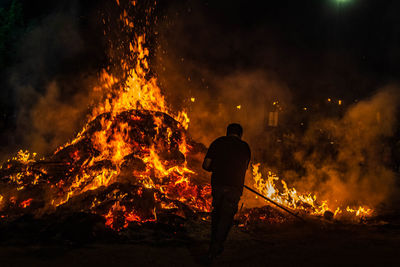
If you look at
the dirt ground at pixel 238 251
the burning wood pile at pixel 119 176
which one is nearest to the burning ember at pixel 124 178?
the burning wood pile at pixel 119 176

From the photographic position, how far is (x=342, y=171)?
11.1m

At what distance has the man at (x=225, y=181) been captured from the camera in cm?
432

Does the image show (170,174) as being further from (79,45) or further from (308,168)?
(79,45)

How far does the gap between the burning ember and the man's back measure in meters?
2.26

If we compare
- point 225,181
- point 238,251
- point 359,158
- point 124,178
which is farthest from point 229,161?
point 359,158

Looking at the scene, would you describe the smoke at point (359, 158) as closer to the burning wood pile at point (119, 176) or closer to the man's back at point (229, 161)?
the burning wood pile at point (119, 176)

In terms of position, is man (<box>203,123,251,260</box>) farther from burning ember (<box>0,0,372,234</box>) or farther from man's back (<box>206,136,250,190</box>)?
burning ember (<box>0,0,372,234</box>)

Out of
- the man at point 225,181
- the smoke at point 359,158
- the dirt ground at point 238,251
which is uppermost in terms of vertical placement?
the smoke at point 359,158

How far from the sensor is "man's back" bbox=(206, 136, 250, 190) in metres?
4.41

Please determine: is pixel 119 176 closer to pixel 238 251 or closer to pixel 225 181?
pixel 238 251

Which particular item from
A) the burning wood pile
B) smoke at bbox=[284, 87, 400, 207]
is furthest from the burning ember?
smoke at bbox=[284, 87, 400, 207]

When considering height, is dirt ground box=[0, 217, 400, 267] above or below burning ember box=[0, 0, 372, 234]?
below

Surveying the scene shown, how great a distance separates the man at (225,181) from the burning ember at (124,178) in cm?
213

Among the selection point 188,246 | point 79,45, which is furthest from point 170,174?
point 79,45
